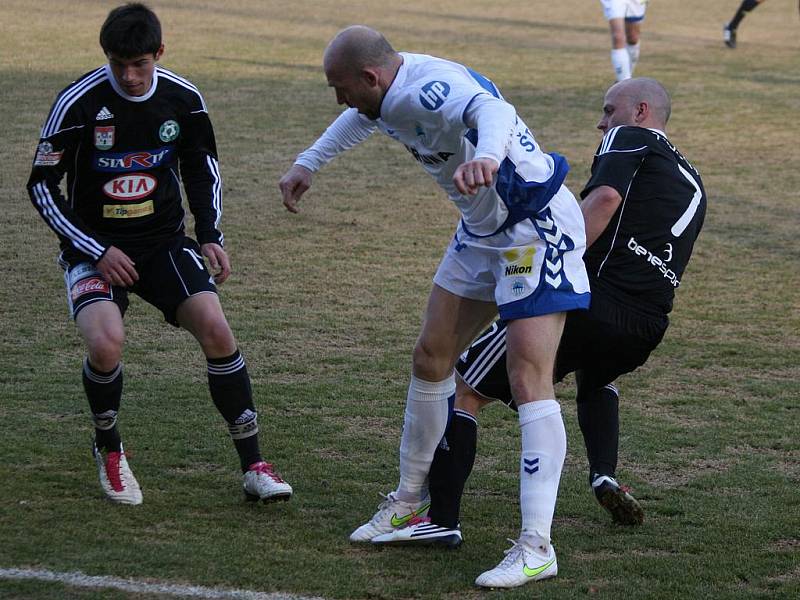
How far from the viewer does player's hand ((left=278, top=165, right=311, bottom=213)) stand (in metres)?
4.90

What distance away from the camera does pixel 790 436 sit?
591 centimetres

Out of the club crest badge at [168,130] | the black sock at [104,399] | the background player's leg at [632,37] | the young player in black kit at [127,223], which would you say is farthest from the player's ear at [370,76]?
the background player's leg at [632,37]

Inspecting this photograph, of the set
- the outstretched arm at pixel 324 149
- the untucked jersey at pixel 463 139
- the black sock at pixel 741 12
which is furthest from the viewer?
the black sock at pixel 741 12

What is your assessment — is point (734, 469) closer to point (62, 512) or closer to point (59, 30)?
point (62, 512)

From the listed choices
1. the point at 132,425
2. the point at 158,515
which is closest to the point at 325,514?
the point at 158,515

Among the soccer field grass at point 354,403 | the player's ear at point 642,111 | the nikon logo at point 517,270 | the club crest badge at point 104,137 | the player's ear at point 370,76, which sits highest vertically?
the player's ear at point 370,76

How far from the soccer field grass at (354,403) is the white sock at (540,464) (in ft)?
0.74

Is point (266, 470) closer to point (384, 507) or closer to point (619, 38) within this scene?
point (384, 507)

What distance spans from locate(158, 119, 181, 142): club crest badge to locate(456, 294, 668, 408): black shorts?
1.44m

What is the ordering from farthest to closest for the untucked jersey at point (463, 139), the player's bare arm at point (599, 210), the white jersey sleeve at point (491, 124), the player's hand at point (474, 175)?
the player's bare arm at point (599, 210) < the untucked jersey at point (463, 139) < the white jersey sleeve at point (491, 124) < the player's hand at point (474, 175)

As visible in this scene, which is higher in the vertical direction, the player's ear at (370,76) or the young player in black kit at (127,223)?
the player's ear at (370,76)

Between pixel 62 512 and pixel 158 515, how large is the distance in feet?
1.18

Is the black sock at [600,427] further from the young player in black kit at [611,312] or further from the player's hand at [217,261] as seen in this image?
the player's hand at [217,261]

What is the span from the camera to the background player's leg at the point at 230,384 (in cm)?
486
